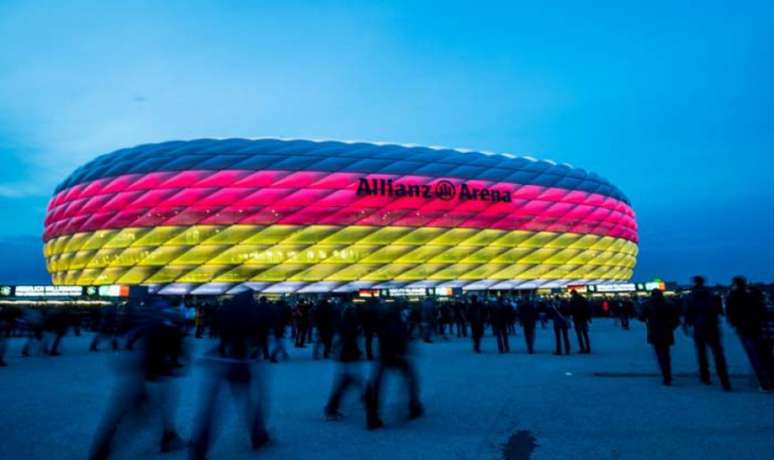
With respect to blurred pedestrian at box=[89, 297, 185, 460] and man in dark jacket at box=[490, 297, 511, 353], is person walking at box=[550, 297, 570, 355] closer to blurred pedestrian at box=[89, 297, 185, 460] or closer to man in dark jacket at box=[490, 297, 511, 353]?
man in dark jacket at box=[490, 297, 511, 353]

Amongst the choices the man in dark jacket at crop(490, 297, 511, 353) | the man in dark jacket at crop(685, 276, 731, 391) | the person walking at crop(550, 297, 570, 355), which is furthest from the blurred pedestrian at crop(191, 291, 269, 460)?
the man in dark jacket at crop(490, 297, 511, 353)

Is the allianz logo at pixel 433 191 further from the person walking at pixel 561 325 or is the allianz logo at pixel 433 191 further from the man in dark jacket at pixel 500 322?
the person walking at pixel 561 325

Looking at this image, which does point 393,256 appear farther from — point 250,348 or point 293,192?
point 250,348

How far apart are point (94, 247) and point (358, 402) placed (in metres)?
51.4

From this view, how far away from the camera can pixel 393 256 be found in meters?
53.4

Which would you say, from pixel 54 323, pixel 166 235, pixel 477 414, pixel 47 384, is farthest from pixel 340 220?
pixel 477 414

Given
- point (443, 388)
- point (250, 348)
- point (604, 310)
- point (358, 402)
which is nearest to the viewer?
point (250, 348)

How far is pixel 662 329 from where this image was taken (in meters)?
8.74

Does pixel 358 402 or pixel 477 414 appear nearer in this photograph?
pixel 477 414

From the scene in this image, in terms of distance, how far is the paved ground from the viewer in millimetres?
5070

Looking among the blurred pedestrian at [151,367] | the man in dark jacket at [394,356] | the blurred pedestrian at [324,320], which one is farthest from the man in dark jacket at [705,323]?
the blurred pedestrian at [324,320]

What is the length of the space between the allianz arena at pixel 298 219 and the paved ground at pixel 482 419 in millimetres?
39065

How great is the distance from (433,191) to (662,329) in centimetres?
4629

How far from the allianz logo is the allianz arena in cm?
11
